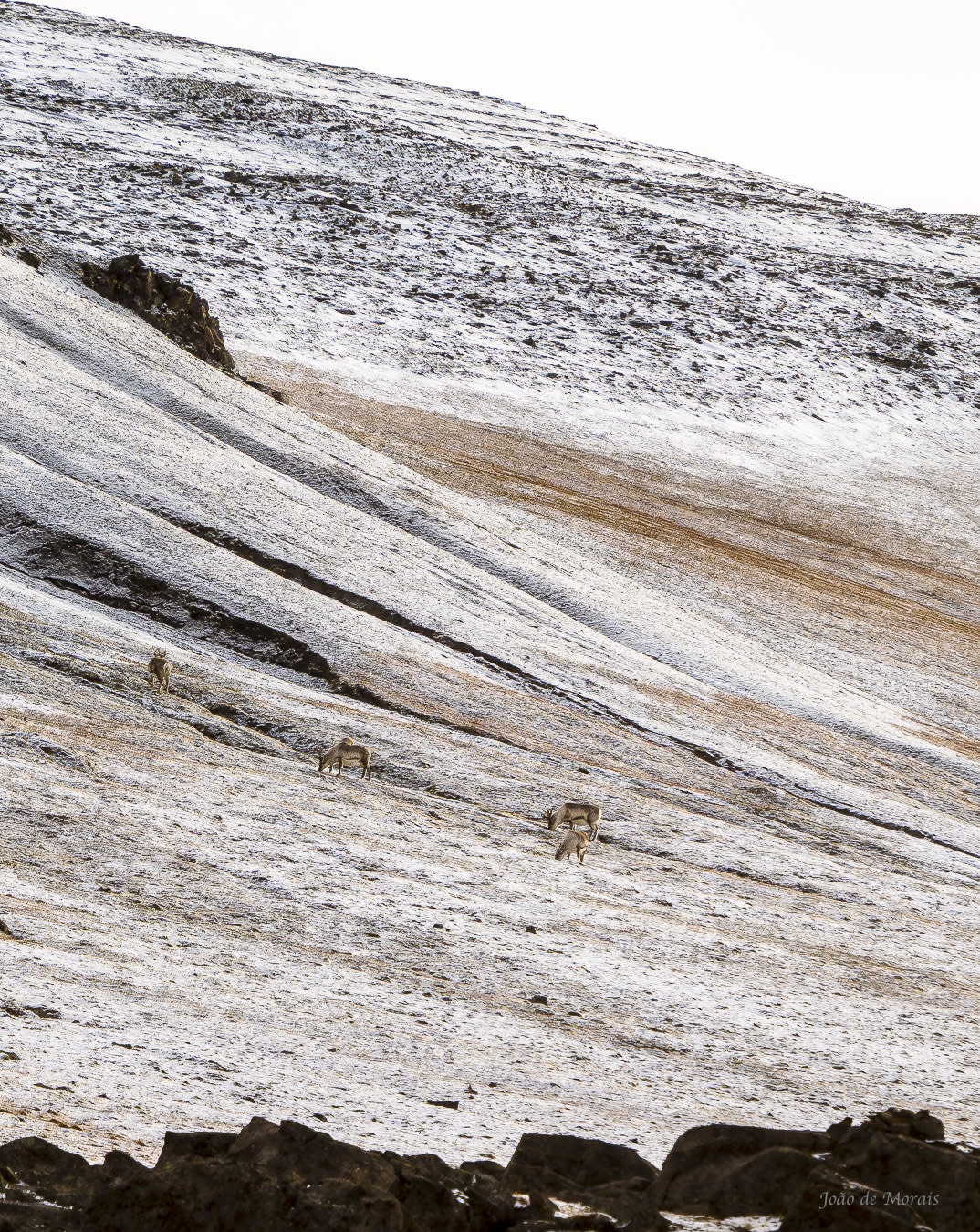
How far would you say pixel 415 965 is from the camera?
13.0 m

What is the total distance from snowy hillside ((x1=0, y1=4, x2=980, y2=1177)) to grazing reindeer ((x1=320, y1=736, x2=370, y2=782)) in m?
0.38

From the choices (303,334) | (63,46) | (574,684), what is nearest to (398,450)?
(303,334)

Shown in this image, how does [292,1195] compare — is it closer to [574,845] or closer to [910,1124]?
[910,1124]

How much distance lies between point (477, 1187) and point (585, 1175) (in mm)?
857

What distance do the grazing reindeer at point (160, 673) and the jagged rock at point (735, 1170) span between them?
1354cm

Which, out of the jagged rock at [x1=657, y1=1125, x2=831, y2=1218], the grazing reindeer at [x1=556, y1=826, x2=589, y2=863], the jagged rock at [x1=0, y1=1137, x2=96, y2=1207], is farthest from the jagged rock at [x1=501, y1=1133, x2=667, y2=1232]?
the grazing reindeer at [x1=556, y1=826, x2=589, y2=863]

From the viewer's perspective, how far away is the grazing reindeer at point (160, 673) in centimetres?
→ 1970

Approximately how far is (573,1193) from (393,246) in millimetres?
71942

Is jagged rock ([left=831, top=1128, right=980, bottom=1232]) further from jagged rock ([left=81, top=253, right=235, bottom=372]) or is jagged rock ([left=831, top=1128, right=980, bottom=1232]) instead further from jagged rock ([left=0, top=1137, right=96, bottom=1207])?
Answer: jagged rock ([left=81, top=253, right=235, bottom=372])

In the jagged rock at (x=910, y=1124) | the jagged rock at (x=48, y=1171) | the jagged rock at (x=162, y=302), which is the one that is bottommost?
the jagged rock at (x=48, y=1171)

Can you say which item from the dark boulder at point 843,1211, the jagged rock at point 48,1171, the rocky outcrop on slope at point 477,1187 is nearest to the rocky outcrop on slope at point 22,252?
the jagged rock at point 48,1171

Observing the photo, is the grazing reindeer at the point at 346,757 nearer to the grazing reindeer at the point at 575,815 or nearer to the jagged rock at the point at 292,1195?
the grazing reindeer at the point at 575,815

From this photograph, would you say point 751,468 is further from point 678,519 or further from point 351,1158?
point 351,1158

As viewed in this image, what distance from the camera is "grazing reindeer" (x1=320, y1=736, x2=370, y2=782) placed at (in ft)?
60.3
